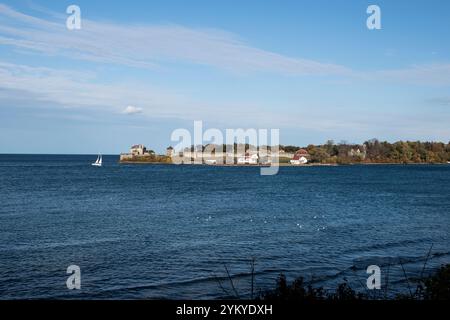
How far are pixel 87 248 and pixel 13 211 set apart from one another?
75.4ft

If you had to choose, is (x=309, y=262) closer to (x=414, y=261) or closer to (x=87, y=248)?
(x=414, y=261)

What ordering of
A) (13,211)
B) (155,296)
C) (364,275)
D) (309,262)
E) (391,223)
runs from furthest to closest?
(13,211) < (391,223) < (309,262) < (364,275) < (155,296)

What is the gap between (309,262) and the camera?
2808 centimetres

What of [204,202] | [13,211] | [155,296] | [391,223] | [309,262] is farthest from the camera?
[204,202]

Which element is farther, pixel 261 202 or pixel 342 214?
pixel 261 202

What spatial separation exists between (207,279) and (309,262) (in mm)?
6850
